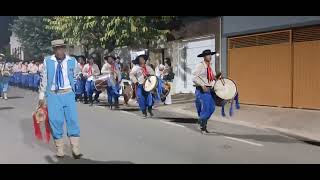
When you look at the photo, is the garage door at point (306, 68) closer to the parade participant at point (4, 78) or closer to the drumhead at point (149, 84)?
the drumhead at point (149, 84)

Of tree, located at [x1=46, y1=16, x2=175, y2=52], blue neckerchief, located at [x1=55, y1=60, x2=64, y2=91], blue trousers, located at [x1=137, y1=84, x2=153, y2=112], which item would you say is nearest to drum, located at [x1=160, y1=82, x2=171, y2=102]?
blue trousers, located at [x1=137, y1=84, x2=153, y2=112]

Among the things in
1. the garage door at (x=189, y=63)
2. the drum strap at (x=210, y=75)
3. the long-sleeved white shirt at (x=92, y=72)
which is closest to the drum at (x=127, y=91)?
the long-sleeved white shirt at (x=92, y=72)

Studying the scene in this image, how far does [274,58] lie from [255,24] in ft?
4.33

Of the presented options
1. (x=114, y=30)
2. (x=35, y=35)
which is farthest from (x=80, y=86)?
(x=35, y=35)

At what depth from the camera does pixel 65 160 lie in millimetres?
7934

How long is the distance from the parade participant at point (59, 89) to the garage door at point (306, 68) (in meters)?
8.12

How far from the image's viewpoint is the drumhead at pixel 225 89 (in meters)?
10.5

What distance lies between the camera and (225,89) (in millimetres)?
10664

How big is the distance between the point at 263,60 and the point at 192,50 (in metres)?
5.74

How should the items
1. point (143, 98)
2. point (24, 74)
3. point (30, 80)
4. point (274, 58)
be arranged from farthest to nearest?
point (24, 74) → point (30, 80) → point (274, 58) → point (143, 98)

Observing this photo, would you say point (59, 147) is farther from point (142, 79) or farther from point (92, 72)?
point (92, 72)

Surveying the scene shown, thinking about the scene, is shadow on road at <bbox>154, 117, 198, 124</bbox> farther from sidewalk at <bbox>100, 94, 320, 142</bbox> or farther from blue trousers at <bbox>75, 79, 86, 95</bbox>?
blue trousers at <bbox>75, 79, 86, 95</bbox>
